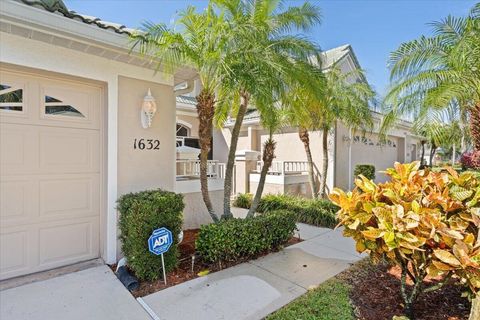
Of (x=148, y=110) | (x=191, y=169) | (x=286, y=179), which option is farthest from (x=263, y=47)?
(x=286, y=179)

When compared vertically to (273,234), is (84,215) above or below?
above

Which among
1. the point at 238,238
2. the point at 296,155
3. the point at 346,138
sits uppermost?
the point at 346,138

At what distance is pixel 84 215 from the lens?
5332mm

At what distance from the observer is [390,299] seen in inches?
163

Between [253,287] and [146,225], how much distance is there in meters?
2.13

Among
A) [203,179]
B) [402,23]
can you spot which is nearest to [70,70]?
[203,179]

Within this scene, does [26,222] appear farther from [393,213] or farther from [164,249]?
[393,213]

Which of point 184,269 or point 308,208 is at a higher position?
point 308,208

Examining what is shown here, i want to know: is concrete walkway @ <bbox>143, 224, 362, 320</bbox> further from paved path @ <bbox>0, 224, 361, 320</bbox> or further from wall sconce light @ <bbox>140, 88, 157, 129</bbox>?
wall sconce light @ <bbox>140, 88, 157, 129</bbox>

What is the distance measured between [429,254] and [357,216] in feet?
3.07

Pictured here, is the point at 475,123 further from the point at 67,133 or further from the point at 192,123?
the point at 192,123

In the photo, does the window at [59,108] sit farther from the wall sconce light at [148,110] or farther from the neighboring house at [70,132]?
the wall sconce light at [148,110]

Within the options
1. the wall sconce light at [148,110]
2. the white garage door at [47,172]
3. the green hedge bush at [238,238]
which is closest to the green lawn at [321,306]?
the green hedge bush at [238,238]

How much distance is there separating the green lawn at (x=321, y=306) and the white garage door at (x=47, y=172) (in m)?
4.15
